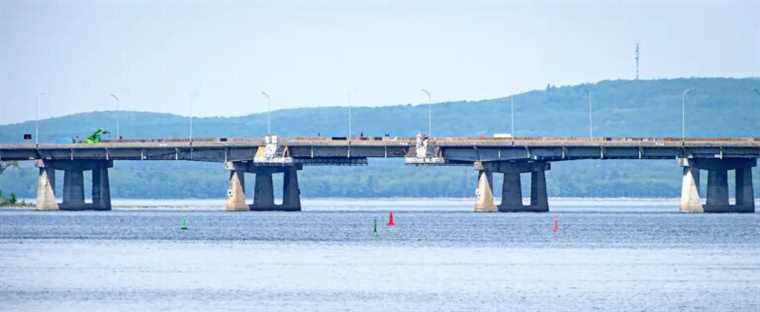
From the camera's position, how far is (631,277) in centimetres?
9462

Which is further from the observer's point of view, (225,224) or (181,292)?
(225,224)

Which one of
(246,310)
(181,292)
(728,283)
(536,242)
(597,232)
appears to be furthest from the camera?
(597,232)

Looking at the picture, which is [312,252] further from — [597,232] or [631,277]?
[597,232]

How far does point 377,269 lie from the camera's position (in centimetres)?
9988

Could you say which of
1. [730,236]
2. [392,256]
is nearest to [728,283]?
[392,256]

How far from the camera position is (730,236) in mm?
144750

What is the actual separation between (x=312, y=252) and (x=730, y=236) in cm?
4329

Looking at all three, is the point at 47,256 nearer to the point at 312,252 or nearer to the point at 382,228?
the point at 312,252

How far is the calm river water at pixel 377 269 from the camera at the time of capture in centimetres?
7994

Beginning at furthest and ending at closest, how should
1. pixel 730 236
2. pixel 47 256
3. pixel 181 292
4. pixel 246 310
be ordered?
pixel 730 236
pixel 47 256
pixel 181 292
pixel 246 310

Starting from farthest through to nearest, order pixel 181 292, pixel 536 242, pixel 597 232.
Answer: pixel 597 232, pixel 536 242, pixel 181 292

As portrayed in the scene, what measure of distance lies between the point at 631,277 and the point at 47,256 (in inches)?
1483

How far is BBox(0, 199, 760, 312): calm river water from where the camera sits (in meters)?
79.9

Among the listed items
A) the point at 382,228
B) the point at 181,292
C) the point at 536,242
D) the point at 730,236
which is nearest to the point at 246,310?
the point at 181,292
